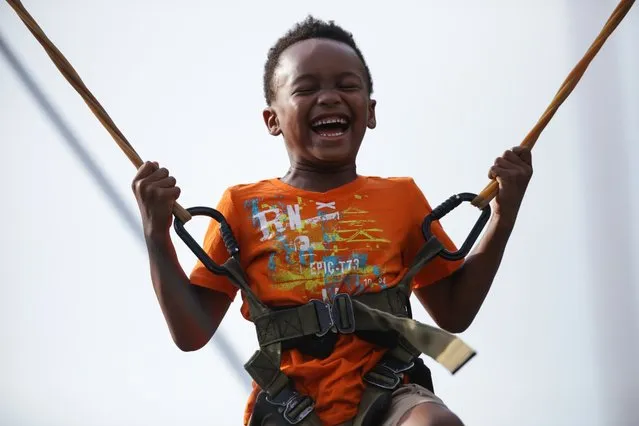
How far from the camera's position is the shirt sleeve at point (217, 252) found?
2090 mm

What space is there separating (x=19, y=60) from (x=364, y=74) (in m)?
1.55

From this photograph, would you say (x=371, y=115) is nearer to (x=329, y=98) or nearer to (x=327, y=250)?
(x=329, y=98)

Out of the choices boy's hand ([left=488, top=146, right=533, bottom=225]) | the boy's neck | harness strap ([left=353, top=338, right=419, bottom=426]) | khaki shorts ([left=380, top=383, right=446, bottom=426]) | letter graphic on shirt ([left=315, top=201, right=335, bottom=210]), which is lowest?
khaki shorts ([left=380, top=383, right=446, bottom=426])

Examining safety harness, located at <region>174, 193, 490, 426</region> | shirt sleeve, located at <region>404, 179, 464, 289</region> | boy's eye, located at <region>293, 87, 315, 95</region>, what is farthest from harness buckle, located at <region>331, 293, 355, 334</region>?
boy's eye, located at <region>293, 87, 315, 95</region>

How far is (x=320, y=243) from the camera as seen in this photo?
2066 millimetres

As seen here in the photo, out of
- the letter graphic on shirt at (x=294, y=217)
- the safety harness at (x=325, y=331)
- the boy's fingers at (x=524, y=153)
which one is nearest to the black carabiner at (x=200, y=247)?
the safety harness at (x=325, y=331)

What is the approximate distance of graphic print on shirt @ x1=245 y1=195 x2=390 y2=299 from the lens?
80.0 inches

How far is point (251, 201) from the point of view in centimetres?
215

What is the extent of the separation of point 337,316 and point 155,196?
1.38ft

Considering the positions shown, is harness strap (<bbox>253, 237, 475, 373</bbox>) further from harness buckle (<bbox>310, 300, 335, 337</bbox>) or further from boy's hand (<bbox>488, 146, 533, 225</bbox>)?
boy's hand (<bbox>488, 146, 533, 225</bbox>)

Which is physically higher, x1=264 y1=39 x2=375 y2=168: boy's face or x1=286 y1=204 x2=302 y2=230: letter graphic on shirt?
x1=264 y1=39 x2=375 y2=168: boy's face

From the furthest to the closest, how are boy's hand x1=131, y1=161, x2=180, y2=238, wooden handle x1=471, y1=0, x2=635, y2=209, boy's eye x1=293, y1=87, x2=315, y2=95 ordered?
1. boy's eye x1=293, y1=87, x2=315, y2=95
2. wooden handle x1=471, y1=0, x2=635, y2=209
3. boy's hand x1=131, y1=161, x2=180, y2=238

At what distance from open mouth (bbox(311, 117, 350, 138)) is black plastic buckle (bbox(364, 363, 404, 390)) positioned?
50 centimetres

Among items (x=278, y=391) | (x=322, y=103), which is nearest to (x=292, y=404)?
(x=278, y=391)
